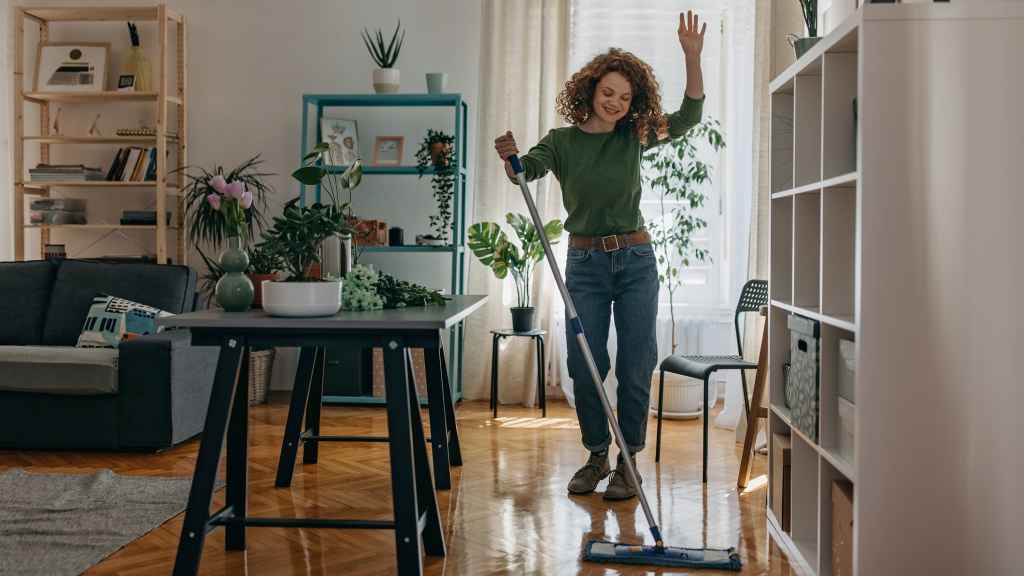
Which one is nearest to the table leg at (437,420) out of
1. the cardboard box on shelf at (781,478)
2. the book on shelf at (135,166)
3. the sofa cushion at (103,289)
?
the cardboard box on shelf at (781,478)

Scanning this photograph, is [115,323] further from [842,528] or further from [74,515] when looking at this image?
[842,528]

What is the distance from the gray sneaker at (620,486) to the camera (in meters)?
3.30

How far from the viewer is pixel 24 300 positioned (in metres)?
4.55

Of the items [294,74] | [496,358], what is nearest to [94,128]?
[294,74]

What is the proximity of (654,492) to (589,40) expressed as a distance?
113 inches

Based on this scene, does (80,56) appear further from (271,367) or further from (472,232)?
(472,232)

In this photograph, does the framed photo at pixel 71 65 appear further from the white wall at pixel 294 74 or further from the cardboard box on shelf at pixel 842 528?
the cardboard box on shelf at pixel 842 528

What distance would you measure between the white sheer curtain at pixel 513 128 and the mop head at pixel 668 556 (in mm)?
2679

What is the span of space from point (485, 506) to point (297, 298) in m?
1.19

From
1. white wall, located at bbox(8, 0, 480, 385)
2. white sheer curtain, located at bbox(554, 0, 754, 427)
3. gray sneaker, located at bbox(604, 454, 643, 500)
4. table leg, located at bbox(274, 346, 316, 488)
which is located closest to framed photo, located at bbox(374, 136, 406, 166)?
white wall, located at bbox(8, 0, 480, 385)

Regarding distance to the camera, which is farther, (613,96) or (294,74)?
(294,74)

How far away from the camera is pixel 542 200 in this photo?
17.6ft

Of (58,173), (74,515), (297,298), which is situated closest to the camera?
(297,298)

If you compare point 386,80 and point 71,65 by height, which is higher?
point 71,65
